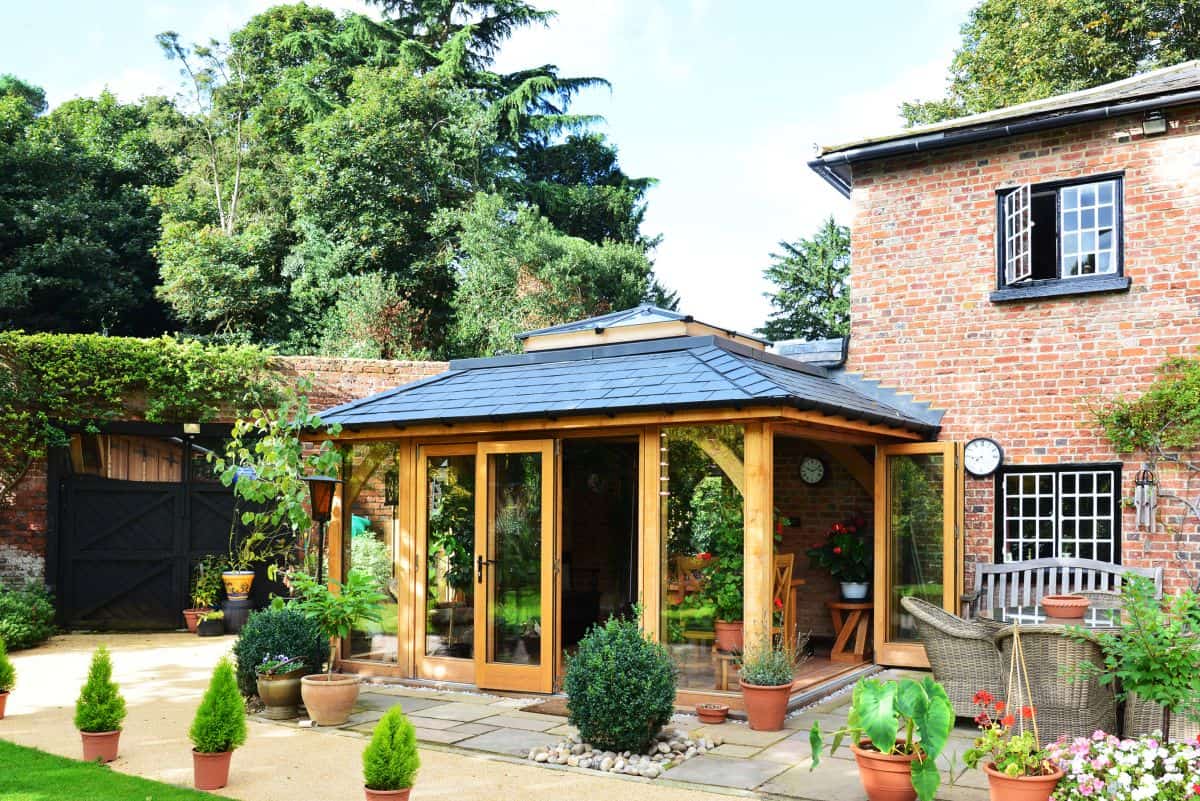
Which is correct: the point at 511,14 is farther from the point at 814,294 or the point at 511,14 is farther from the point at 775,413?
the point at 775,413

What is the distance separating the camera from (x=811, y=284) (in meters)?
28.8

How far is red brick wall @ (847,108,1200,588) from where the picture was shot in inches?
378

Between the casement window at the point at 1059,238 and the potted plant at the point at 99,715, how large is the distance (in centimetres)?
868

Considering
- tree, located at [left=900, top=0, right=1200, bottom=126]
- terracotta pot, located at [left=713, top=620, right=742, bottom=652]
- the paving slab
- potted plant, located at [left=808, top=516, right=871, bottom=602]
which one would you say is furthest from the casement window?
tree, located at [left=900, top=0, right=1200, bottom=126]

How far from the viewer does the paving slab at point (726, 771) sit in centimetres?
611

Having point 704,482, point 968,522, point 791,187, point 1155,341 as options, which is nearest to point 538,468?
point 704,482

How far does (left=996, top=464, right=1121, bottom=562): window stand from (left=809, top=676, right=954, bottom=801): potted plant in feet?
17.3

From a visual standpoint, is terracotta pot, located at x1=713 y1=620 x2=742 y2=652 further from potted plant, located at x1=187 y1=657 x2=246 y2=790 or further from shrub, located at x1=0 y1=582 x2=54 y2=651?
shrub, located at x1=0 y1=582 x2=54 y2=651

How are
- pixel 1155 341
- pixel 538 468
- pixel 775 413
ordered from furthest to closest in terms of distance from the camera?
pixel 1155 341
pixel 538 468
pixel 775 413

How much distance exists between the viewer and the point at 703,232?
→ 30.2m

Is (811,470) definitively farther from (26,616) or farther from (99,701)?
(26,616)

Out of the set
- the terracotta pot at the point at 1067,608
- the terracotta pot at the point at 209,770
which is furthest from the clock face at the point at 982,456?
the terracotta pot at the point at 209,770

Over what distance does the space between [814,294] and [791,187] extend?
465 cm

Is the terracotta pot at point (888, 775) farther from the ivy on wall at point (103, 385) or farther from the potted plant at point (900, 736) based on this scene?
the ivy on wall at point (103, 385)
